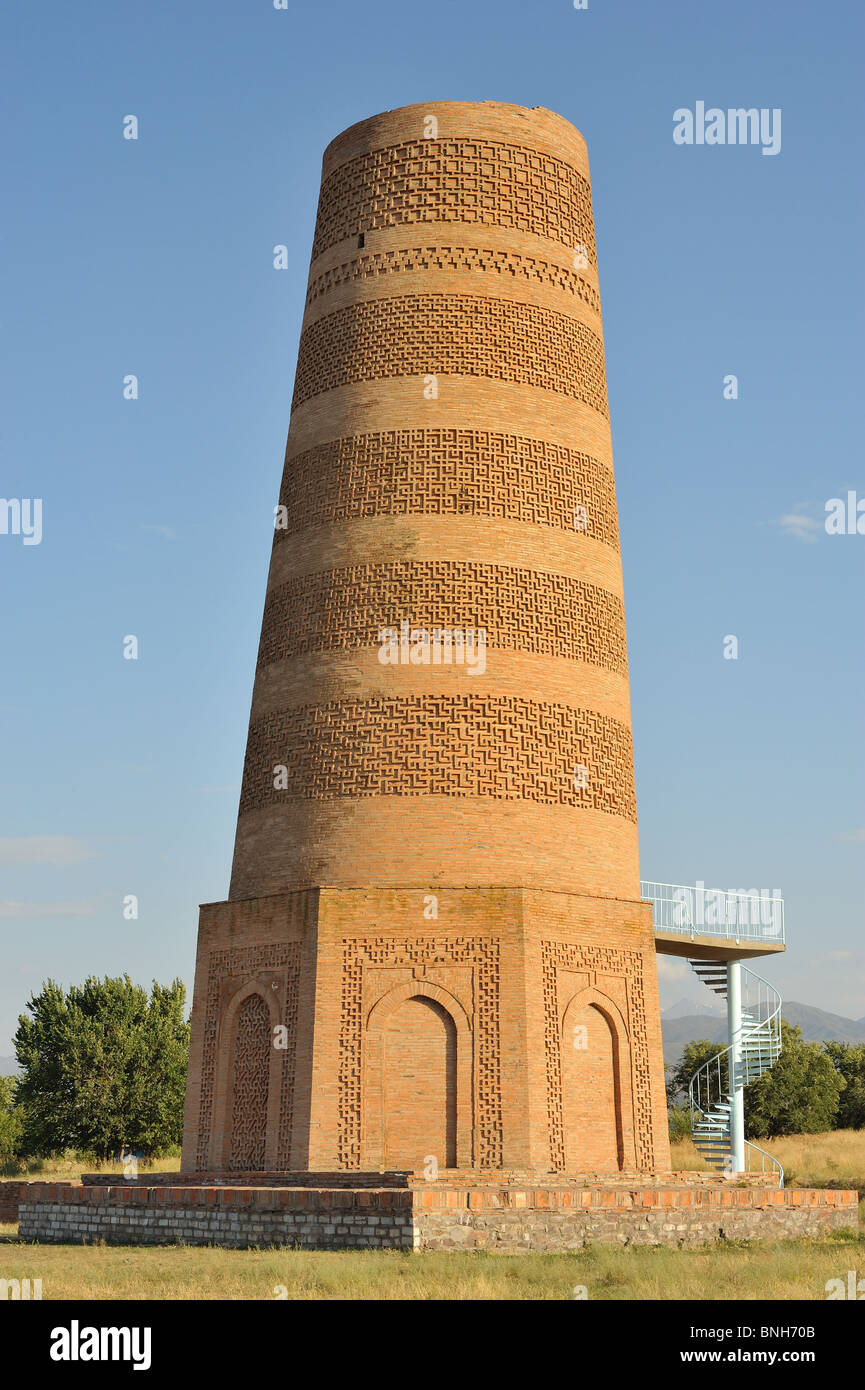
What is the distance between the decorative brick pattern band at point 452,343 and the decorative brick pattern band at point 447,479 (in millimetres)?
808

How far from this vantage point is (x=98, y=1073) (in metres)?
30.4

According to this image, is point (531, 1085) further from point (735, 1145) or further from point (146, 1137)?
point (146, 1137)

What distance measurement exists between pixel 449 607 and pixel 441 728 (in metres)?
1.37

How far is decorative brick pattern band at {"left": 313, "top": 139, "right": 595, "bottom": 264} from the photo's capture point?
59.0 feet

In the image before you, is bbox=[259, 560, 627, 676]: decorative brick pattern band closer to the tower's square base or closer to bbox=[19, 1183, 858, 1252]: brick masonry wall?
the tower's square base

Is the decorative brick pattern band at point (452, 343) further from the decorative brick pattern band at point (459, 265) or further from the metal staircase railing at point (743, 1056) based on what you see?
the metal staircase railing at point (743, 1056)

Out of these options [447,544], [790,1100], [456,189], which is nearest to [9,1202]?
[447,544]

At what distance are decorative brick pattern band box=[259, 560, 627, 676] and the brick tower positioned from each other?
0.11 feet

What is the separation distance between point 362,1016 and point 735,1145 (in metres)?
9.22

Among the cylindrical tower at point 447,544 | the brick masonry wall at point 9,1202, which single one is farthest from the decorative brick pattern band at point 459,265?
the brick masonry wall at point 9,1202

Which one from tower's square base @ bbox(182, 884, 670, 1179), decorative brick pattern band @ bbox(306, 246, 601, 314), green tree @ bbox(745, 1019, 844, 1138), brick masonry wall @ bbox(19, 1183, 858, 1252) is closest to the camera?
brick masonry wall @ bbox(19, 1183, 858, 1252)

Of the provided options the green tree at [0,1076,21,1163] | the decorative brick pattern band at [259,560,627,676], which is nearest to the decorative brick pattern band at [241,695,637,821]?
the decorative brick pattern band at [259,560,627,676]

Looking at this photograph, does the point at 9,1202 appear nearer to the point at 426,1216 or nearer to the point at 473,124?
the point at 426,1216
